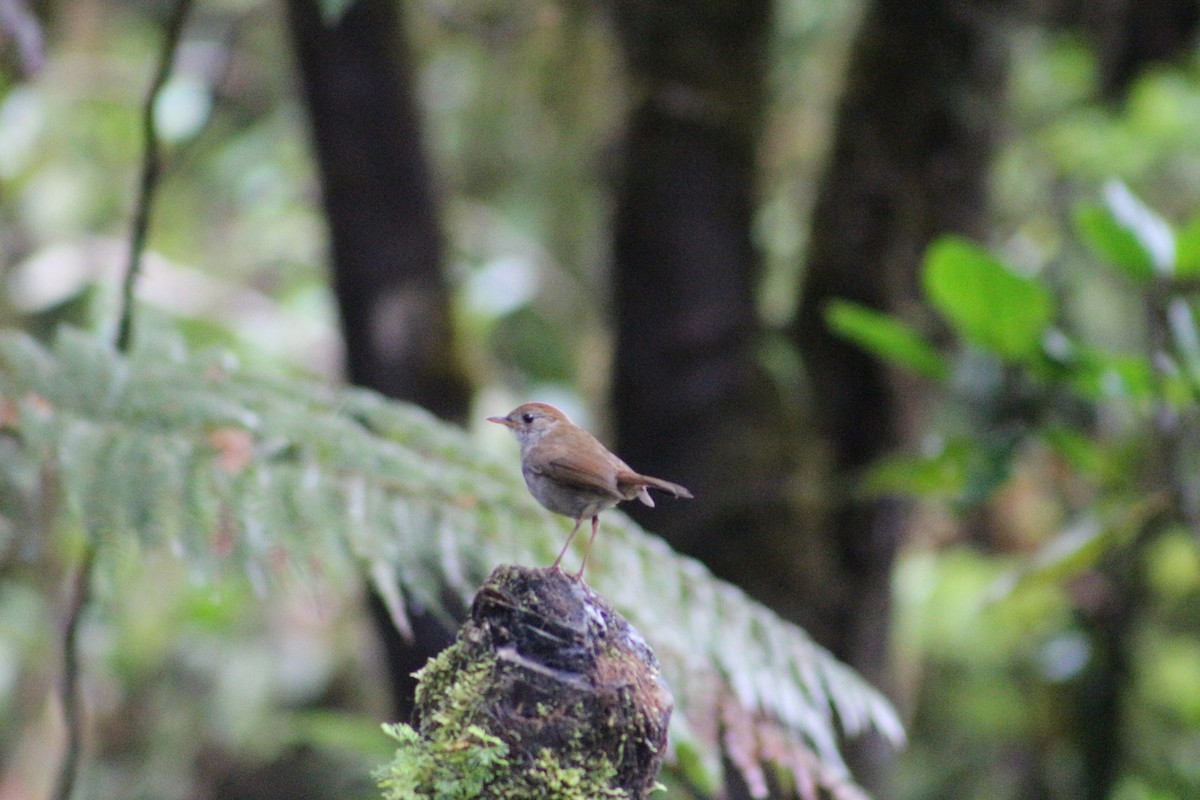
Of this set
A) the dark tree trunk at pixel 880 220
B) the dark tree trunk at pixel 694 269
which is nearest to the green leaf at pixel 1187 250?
the dark tree trunk at pixel 880 220

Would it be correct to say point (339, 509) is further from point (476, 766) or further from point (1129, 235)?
point (1129, 235)

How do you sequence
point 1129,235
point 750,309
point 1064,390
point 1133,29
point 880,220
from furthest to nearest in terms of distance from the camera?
point 1133,29 < point 750,309 < point 880,220 < point 1064,390 < point 1129,235

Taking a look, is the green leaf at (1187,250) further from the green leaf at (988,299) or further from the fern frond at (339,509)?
the fern frond at (339,509)

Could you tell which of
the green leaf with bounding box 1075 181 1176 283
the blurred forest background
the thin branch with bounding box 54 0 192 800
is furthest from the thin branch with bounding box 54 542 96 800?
the green leaf with bounding box 1075 181 1176 283

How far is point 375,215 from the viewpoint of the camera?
3.93 meters

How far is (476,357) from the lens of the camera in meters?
4.15

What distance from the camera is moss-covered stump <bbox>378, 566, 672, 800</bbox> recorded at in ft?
3.67

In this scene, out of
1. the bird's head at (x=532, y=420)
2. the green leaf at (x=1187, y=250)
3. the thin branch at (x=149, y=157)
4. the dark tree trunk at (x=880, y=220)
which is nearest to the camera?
the bird's head at (x=532, y=420)

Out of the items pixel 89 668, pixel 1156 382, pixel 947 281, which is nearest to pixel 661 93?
pixel 947 281

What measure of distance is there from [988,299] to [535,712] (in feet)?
6.82

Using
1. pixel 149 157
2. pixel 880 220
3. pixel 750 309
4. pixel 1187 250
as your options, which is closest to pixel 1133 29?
pixel 880 220

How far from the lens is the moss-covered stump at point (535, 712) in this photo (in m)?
1.12

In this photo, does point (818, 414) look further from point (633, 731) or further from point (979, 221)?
point (633, 731)

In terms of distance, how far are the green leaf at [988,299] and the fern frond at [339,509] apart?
90cm
